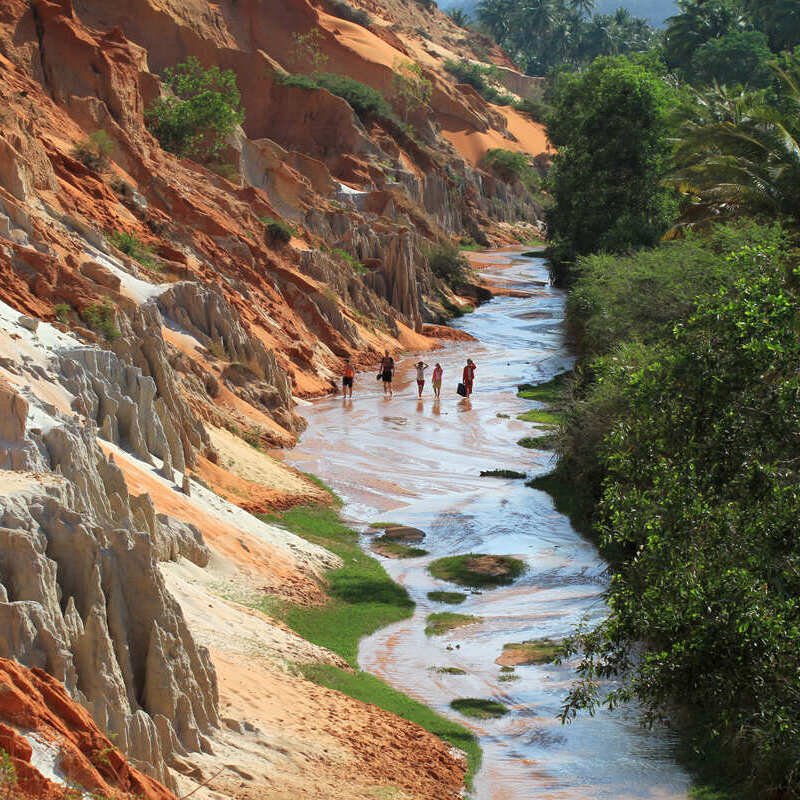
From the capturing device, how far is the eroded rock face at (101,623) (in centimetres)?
1100

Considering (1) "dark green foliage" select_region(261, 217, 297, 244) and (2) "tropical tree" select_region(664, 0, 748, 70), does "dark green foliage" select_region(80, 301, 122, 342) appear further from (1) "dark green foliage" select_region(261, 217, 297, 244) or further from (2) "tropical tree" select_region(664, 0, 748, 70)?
(2) "tropical tree" select_region(664, 0, 748, 70)

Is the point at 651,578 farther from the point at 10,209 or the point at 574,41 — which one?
the point at 574,41

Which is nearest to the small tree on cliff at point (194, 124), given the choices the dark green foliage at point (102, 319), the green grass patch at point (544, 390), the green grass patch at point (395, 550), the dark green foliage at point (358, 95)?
the green grass patch at point (544, 390)

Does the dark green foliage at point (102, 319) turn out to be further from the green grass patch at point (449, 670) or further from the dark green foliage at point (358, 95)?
the dark green foliage at point (358, 95)

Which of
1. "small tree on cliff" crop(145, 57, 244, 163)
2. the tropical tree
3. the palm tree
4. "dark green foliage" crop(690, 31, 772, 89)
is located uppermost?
the tropical tree

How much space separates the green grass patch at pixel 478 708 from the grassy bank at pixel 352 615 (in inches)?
18.1

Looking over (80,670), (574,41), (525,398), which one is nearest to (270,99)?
(525,398)

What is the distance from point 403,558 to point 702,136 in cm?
1510

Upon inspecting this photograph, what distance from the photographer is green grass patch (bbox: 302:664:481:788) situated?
15719 millimetres

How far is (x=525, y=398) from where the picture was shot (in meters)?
40.2

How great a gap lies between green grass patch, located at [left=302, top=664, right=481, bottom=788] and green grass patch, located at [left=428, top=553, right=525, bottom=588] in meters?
5.24

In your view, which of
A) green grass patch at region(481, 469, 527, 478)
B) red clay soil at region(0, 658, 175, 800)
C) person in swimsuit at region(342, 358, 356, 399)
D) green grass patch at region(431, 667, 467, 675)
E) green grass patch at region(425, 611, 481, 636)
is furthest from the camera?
person in swimsuit at region(342, 358, 356, 399)

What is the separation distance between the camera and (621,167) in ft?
169

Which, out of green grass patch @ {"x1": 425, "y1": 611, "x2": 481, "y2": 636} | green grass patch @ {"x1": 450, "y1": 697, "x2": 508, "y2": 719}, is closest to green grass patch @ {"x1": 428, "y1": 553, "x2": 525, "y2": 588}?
green grass patch @ {"x1": 425, "y1": 611, "x2": 481, "y2": 636}
